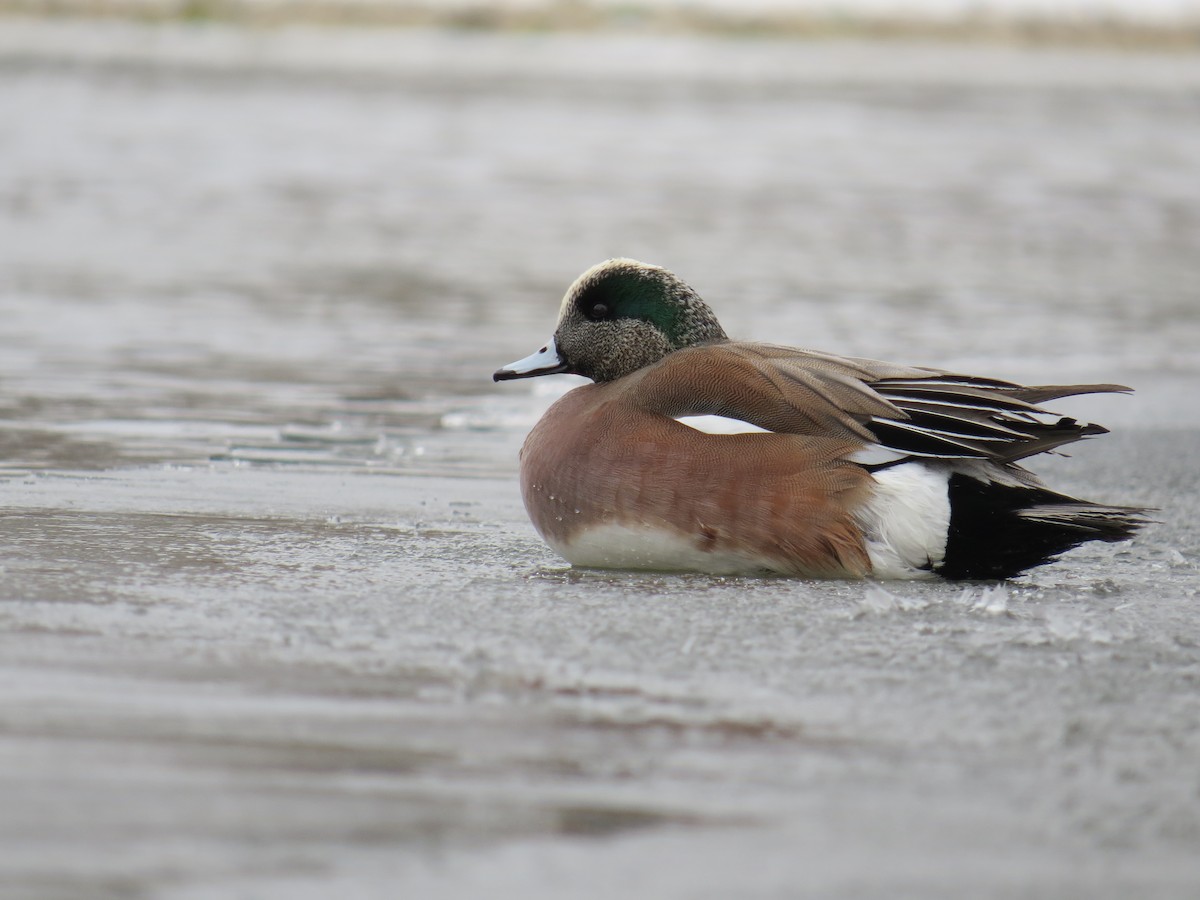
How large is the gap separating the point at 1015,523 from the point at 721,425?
681 millimetres

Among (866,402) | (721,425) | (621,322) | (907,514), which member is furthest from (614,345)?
(907,514)

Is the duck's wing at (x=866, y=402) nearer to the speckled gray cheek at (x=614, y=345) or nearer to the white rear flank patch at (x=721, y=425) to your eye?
the white rear flank patch at (x=721, y=425)

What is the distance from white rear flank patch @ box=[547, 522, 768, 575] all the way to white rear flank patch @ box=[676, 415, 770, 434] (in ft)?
0.81

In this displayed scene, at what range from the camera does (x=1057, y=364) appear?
8008mm

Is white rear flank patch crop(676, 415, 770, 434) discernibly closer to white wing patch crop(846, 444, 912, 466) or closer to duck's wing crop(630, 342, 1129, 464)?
duck's wing crop(630, 342, 1129, 464)

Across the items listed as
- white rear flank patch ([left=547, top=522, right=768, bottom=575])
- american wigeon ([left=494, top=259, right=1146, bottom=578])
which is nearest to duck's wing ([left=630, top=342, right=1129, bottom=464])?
american wigeon ([left=494, top=259, right=1146, bottom=578])

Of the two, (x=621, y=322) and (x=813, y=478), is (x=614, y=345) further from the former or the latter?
(x=813, y=478)

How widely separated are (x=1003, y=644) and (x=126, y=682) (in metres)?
1.62

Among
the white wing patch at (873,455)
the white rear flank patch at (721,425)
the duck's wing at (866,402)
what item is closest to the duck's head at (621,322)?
the duck's wing at (866,402)

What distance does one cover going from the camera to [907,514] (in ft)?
12.5

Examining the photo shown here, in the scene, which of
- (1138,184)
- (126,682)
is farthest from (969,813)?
(1138,184)

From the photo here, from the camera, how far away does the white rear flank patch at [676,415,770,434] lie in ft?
12.7

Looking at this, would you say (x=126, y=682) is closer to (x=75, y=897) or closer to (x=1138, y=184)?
(x=75, y=897)

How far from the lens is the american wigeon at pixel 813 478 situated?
3812 mm
